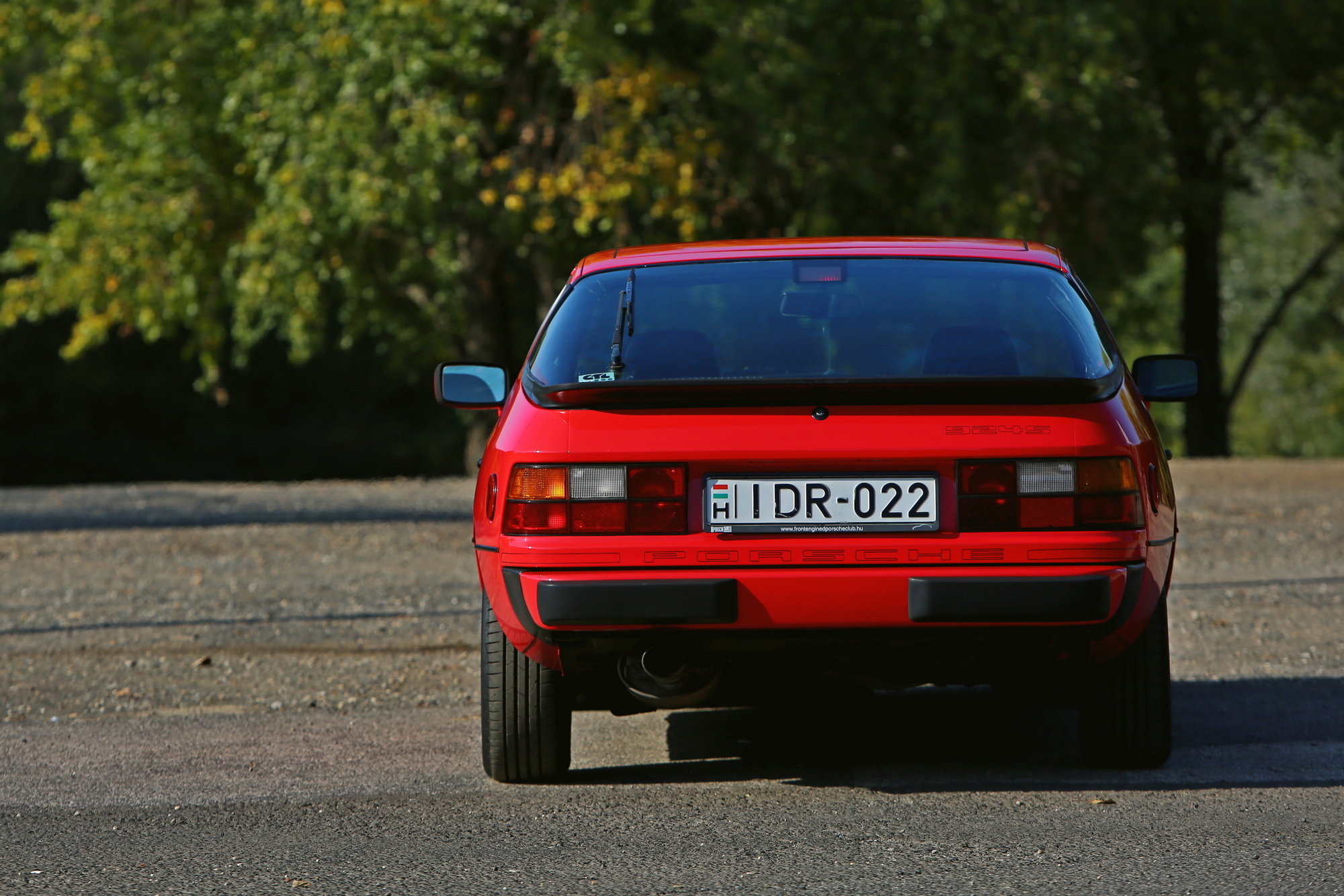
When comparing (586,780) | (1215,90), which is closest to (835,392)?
(586,780)

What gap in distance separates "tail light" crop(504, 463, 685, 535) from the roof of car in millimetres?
960

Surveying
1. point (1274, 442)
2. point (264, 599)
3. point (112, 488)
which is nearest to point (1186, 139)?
point (112, 488)

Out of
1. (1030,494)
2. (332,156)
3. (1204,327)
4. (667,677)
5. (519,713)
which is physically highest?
(1030,494)

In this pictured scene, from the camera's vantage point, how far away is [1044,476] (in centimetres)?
407

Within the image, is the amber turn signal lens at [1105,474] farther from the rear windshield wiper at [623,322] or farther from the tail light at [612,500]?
the rear windshield wiper at [623,322]

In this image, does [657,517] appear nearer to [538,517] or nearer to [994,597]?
[538,517]

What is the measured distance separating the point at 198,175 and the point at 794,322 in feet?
52.7

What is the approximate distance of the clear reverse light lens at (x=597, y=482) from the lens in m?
4.09

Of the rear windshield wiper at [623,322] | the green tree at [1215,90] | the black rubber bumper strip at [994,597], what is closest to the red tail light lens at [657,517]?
the rear windshield wiper at [623,322]

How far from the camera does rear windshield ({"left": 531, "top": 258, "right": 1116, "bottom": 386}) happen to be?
4.34m

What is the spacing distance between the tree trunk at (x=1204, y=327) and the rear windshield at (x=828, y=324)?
64.8ft

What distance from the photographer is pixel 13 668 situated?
7.20 metres

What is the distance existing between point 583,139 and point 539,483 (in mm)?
13884

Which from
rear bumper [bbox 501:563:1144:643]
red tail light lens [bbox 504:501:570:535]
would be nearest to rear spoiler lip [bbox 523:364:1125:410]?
red tail light lens [bbox 504:501:570:535]
